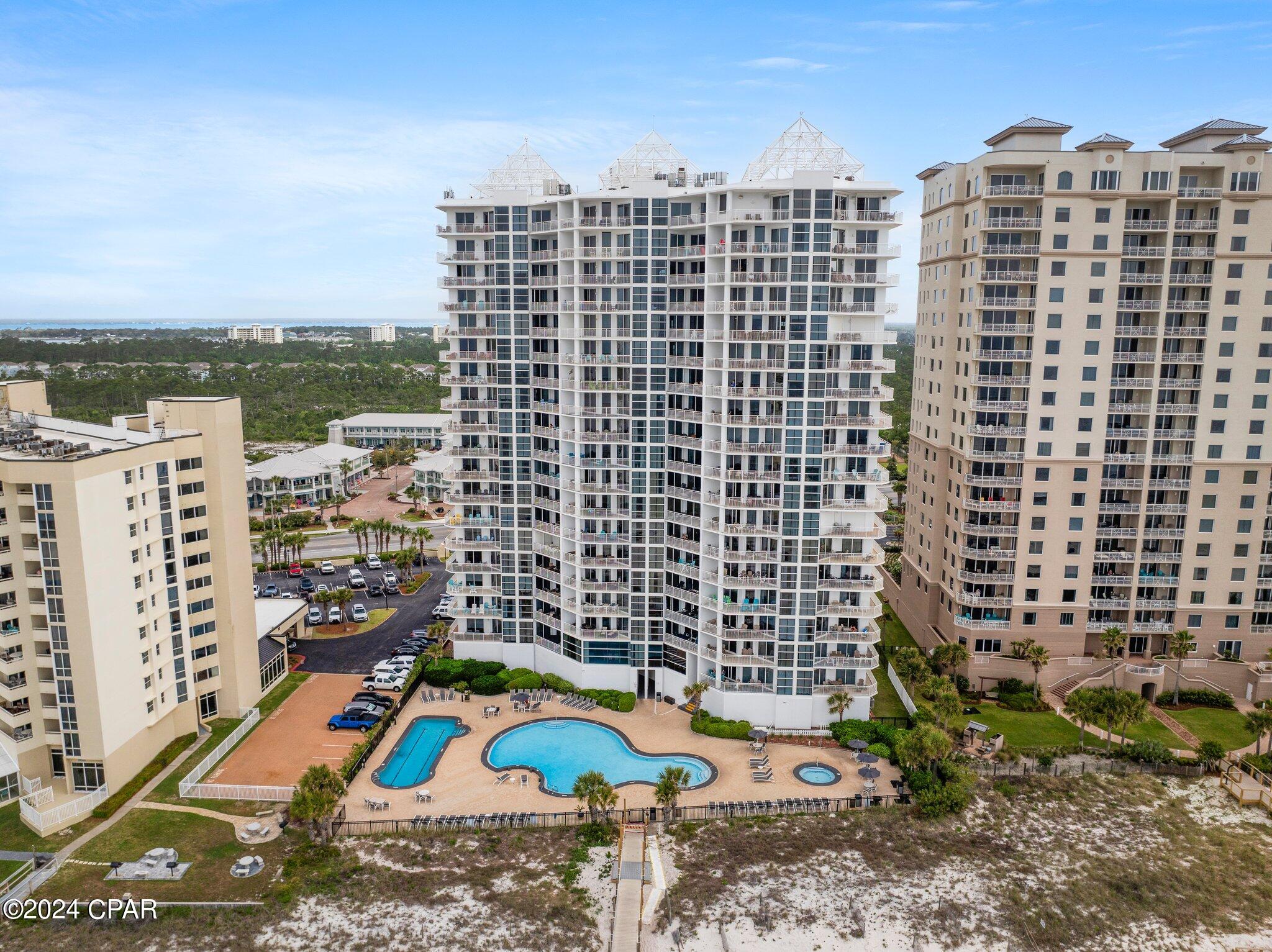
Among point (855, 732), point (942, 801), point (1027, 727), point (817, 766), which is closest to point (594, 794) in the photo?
point (817, 766)

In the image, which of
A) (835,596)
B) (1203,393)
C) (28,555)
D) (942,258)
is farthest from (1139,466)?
(28,555)

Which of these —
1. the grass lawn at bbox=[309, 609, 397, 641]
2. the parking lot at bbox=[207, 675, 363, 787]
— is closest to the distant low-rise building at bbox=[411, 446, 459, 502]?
the grass lawn at bbox=[309, 609, 397, 641]

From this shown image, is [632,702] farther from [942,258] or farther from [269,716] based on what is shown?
[942,258]

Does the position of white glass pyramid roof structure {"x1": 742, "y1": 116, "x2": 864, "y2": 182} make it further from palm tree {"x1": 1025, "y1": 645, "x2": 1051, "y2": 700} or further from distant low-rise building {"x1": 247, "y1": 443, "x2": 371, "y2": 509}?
distant low-rise building {"x1": 247, "y1": 443, "x2": 371, "y2": 509}

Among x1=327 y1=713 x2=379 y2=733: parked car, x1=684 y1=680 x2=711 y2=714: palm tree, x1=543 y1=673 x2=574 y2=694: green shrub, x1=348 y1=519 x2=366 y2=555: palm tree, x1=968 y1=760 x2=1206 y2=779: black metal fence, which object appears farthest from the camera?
x1=348 y1=519 x2=366 y2=555: palm tree

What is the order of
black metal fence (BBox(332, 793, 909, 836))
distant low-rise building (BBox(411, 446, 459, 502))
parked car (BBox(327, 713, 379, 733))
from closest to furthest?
black metal fence (BBox(332, 793, 909, 836)), parked car (BBox(327, 713, 379, 733)), distant low-rise building (BBox(411, 446, 459, 502))

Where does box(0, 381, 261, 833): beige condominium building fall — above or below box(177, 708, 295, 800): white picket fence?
above

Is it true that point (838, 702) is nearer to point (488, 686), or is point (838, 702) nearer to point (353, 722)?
point (488, 686)
